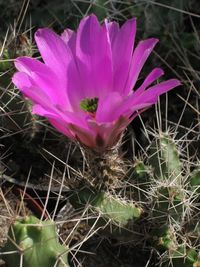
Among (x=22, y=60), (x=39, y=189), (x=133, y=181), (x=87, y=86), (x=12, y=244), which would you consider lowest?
(x=39, y=189)

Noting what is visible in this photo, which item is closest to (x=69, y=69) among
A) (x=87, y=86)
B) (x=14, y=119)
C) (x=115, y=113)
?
(x=87, y=86)

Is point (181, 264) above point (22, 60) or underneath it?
underneath

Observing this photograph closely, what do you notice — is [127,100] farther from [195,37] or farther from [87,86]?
[195,37]

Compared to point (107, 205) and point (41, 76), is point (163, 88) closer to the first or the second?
point (41, 76)

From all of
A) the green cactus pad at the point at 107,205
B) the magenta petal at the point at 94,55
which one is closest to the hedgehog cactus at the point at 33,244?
the green cactus pad at the point at 107,205

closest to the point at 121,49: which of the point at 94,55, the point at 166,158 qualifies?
the point at 94,55

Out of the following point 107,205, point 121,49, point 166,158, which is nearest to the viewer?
point 121,49

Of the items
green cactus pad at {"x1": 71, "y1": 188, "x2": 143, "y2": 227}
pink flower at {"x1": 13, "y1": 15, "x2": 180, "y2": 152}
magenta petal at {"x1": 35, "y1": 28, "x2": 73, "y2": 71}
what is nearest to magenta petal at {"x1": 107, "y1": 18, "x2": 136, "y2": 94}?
pink flower at {"x1": 13, "y1": 15, "x2": 180, "y2": 152}
